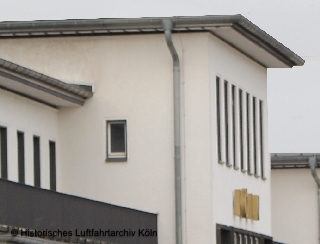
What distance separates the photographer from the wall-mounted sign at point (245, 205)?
44.8 meters

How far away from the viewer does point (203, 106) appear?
1673 inches

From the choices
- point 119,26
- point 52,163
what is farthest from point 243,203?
point 119,26

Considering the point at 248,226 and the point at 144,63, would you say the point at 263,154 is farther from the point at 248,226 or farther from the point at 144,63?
the point at 144,63

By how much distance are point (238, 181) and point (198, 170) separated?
329cm

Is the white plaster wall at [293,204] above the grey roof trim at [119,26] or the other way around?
the other way around

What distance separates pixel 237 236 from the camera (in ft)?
148

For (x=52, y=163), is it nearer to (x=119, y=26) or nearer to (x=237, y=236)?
(x=119, y=26)

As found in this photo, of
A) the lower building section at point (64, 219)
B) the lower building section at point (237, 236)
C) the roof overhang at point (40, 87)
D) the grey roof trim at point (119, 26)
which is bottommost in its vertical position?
the lower building section at point (237, 236)

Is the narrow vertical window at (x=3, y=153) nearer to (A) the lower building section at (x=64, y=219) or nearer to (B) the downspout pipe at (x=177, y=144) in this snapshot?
(A) the lower building section at (x=64, y=219)

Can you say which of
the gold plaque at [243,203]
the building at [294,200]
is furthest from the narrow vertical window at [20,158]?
the building at [294,200]

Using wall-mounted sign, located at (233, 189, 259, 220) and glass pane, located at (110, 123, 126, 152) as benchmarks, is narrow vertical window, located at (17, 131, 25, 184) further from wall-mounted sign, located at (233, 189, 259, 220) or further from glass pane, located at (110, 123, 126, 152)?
wall-mounted sign, located at (233, 189, 259, 220)

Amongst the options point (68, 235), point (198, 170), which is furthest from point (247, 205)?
point (68, 235)

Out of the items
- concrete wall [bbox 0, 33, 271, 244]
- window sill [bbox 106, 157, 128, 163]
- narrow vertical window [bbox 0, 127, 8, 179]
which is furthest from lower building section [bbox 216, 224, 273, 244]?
narrow vertical window [bbox 0, 127, 8, 179]

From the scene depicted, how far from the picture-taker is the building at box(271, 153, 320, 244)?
5712cm
